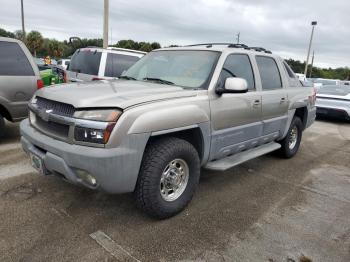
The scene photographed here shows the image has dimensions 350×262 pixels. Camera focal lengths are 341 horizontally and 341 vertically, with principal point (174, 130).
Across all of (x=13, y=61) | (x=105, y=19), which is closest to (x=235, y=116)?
(x=13, y=61)

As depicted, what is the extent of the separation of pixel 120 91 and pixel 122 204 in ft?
4.24

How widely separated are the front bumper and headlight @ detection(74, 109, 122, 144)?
79 mm

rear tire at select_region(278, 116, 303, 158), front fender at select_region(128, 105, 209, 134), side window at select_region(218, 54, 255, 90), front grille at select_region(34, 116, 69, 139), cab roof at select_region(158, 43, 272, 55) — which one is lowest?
rear tire at select_region(278, 116, 303, 158)

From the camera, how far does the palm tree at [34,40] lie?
51.4 m

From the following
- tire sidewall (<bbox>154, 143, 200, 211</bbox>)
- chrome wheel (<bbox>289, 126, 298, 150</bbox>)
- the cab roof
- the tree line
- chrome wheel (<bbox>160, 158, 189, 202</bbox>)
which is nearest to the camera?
tire sidewall (<bbox>154, 143, 200, 211</bbox>)

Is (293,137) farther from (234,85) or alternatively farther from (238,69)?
(234,85)

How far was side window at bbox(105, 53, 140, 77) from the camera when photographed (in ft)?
27.7

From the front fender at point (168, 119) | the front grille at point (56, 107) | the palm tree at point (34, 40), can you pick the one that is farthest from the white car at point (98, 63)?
the palm tree at point (34, 40)

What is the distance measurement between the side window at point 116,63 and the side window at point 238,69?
4547 mm

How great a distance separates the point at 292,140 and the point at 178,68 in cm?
312

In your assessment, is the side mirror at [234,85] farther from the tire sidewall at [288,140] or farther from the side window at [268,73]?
the tire sidewall at [288,140]

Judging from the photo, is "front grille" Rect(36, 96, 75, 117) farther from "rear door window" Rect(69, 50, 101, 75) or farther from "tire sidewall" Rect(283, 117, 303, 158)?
"rear door window" Rect(69, 50, 101, 75)

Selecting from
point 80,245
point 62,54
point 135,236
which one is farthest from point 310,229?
point 62,54

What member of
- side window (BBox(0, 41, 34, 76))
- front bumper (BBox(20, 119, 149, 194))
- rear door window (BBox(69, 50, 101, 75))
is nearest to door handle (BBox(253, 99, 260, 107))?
front bumper (BBox(20, 119, 149, 194))
